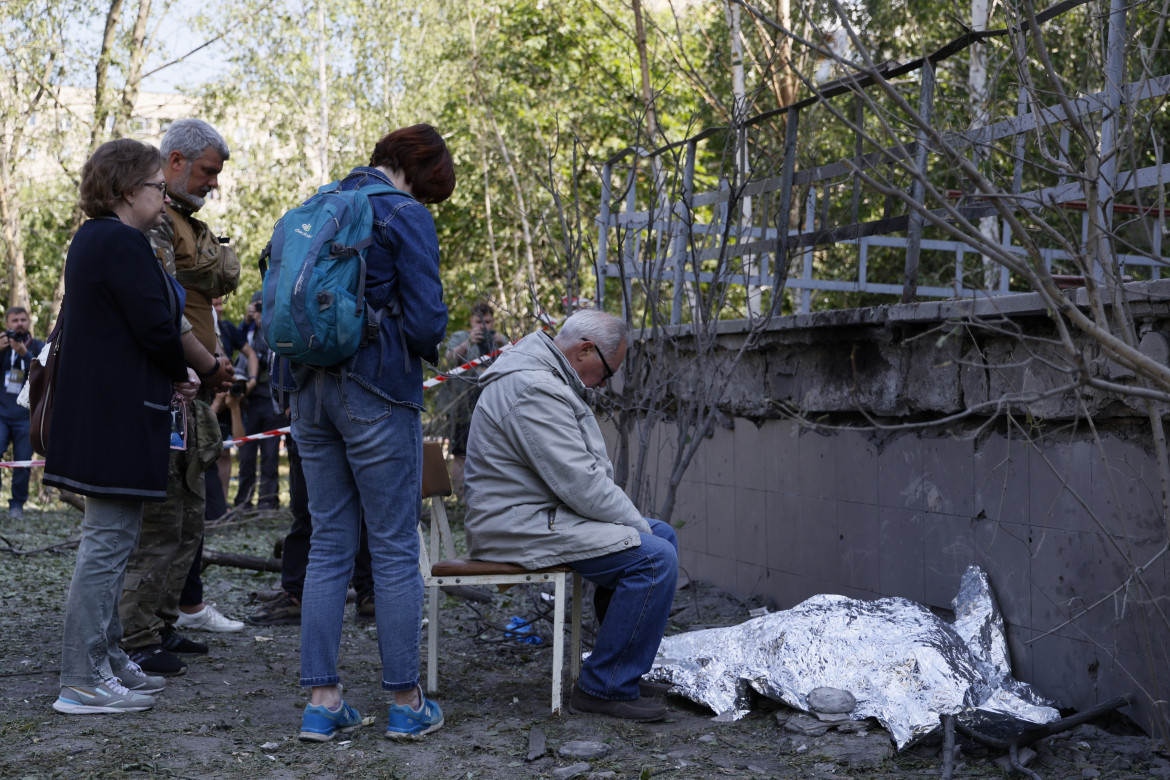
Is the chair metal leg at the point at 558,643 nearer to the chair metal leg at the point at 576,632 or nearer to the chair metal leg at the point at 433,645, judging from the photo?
the chair metal leg at the point at 576,632

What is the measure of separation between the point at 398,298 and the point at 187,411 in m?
1.27

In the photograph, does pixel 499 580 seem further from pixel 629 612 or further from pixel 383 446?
pixel 383 446

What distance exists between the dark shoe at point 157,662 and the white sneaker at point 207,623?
82 centimetres

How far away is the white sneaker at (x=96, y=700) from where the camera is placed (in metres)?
3.46

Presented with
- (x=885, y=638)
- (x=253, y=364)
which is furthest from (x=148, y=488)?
(x=253, y=364)

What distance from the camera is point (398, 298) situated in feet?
10.6

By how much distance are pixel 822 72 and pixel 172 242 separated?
512 inches

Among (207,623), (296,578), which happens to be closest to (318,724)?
(207,623)

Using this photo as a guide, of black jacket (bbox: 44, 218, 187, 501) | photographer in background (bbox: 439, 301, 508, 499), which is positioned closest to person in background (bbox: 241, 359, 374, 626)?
black jacket (bbox: 44, 218, 187, 501)

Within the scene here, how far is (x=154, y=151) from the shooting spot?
353cm

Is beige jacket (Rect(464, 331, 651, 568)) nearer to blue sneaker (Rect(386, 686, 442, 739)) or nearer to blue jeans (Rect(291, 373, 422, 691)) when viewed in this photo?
blue jeans (Rect(291, 373, 422, 691))

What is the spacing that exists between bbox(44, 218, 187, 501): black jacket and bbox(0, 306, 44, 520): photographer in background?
23.8 ft

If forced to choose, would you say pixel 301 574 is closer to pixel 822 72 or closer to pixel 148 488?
pixel 148 488

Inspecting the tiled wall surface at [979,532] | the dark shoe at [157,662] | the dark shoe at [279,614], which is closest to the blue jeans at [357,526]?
the dark shoe at [157,662]
